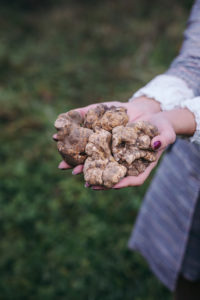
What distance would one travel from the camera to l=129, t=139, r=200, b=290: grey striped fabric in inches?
76.7

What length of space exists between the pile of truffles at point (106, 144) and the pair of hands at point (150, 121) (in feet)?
0.10

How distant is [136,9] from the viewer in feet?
21.9

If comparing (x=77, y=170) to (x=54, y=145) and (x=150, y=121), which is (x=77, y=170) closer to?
(x=150, y=121)

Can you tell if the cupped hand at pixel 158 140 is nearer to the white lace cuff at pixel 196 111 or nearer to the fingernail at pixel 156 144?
the fingernail at pixel 156 144

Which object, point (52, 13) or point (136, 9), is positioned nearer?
point (136, 9)

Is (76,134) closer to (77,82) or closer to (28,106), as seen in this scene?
(28,106)

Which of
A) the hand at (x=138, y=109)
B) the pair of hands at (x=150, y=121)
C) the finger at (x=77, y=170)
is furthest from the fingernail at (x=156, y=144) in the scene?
the finger at (x=77, y=170)

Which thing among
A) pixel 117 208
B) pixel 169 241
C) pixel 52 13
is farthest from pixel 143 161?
pixel 52 13

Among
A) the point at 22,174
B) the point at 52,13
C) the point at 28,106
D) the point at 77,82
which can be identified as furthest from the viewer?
the point at 52,13

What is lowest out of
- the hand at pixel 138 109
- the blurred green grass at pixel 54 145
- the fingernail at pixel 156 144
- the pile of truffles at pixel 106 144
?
the blurred green grass at pixel 54 145

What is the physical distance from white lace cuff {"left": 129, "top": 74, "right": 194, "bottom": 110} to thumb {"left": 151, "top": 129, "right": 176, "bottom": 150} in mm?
321

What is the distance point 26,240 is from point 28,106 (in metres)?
2.44

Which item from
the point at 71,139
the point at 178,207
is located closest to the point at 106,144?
the point at 71,139

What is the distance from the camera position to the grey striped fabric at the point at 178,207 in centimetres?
171
